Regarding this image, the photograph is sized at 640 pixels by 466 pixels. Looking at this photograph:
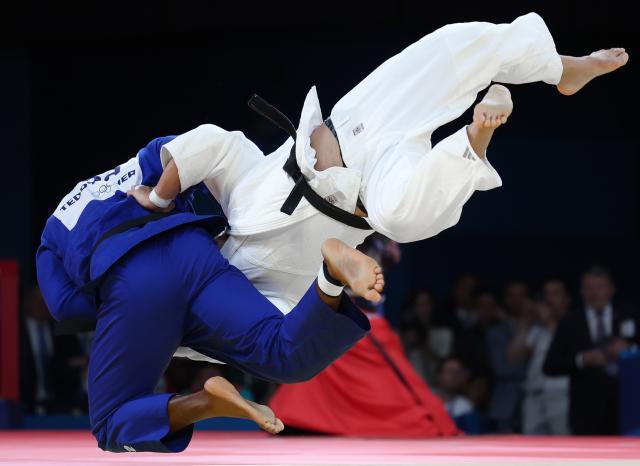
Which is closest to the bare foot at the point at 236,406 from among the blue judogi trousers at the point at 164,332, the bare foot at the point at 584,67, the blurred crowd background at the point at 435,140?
the blue judogi trousers at the point at 164,332

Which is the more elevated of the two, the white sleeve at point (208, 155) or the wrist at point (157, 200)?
the white sleeve at point (208, 155)

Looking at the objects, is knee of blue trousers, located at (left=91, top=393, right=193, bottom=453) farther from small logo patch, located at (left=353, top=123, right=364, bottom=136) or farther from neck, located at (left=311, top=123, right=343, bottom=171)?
small logo patch, located at (left=353, top=123, right=364, bottom=136)

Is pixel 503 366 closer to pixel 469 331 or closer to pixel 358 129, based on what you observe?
pixel 469 331

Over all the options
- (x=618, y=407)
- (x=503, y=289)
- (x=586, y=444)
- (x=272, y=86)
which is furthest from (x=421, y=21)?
(x=586, y=444)

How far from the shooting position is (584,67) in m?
3.96

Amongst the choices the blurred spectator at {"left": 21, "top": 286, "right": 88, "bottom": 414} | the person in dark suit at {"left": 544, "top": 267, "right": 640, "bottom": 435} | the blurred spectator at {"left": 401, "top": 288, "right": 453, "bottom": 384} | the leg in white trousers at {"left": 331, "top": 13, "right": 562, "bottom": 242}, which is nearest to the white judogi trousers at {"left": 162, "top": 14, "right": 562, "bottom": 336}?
the leg in white trousers at {"left": 331, "top": 13, "right": 562, "bottom": 242}

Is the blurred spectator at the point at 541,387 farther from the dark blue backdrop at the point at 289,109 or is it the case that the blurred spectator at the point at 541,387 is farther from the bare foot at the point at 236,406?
the bare foot at the point at 236,406

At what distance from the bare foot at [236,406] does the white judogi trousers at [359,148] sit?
41 cm

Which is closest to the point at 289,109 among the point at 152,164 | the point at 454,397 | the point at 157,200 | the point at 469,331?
the point at 469,331

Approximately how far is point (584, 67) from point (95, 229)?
156cm

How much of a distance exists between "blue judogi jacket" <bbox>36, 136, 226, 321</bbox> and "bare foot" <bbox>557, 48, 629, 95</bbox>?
114cm

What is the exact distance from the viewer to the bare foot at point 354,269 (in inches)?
128

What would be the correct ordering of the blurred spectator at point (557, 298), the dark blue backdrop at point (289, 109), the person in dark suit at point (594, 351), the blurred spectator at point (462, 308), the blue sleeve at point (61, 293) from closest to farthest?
the blue sleeve at point (61, 293), the person in dark suit at point (594, 351), the blurred spectator at point (557, 298), the blurred spectator at point (462, 308), the dark blue backdrop at point (289, 109)

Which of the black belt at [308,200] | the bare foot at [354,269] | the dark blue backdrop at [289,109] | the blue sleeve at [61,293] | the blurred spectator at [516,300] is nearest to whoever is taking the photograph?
the bare foot at [354,269]
